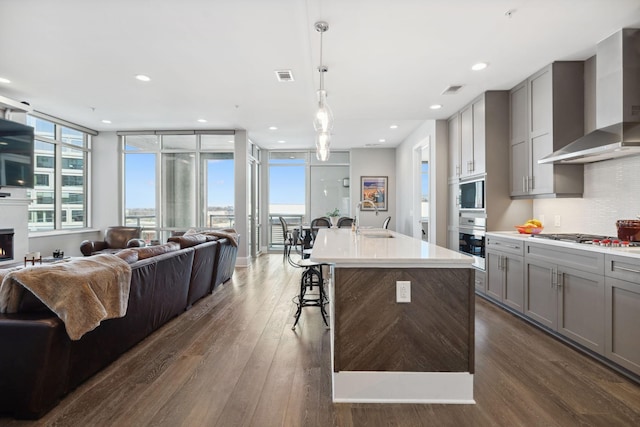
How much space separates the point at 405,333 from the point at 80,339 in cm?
202

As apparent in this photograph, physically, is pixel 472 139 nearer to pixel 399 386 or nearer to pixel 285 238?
pixel 399 386

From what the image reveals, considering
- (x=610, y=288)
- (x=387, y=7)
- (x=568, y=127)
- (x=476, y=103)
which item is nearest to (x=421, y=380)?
(x=610, y=288)

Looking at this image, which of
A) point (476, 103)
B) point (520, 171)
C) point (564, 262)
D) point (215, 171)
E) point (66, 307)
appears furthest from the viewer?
point (215, 171)

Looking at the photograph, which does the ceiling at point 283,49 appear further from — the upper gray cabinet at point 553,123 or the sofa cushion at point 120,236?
the sofa cushion at point 120,236

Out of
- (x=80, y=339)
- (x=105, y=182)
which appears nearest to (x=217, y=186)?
(x=105, y=182)

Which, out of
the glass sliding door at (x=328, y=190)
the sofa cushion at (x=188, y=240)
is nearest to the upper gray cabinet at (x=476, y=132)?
the sofa cushion at (x=188, y=240)

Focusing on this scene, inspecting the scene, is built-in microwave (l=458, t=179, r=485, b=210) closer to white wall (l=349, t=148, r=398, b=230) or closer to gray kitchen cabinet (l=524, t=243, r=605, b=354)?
gray kitchen cabinet (l=524, t=243, r=605, b=354)

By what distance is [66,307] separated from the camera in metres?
1.83

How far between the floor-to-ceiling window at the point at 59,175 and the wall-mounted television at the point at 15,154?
0.78m

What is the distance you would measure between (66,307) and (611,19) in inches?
173

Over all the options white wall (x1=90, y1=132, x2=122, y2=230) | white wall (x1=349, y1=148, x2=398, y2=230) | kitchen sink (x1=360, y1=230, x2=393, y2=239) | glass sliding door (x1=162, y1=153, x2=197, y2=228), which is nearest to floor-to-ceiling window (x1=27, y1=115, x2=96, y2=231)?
white wall (x1=90, y1=132, x2=122, y2=230)

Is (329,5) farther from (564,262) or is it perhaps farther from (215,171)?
(215,171)

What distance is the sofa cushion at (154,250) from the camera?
285 centimetres

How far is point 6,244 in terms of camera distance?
4.90m
